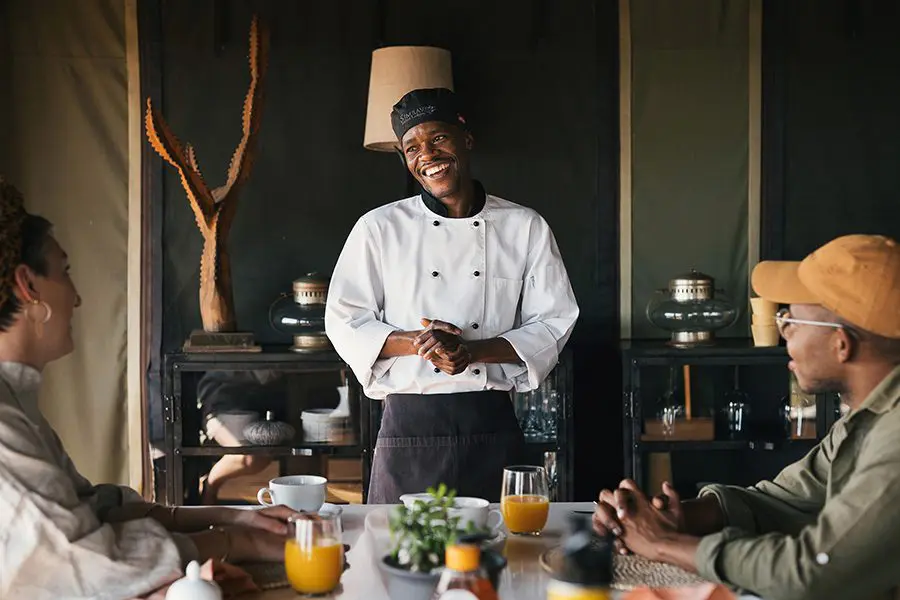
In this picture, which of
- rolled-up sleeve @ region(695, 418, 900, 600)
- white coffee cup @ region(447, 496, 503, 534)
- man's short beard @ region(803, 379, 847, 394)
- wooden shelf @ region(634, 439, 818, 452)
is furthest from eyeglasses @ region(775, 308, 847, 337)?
wooden shelf @ region(634, 439, 818, 452)

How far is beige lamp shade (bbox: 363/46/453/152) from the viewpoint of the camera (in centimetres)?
398

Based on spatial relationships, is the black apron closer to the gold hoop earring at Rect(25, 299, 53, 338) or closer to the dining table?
the dining table

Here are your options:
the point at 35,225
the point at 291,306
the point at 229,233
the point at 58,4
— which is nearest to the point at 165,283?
the point at 229,233

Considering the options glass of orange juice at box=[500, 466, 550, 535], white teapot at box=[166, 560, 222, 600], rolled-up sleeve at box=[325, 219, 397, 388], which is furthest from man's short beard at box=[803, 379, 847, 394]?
rolled-up sleeve at box=[325, 219, 397, 388]

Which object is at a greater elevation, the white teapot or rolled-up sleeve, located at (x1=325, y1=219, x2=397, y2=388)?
rolled-up sleeve, located at (x1=325, y1=219, x2=397, y2=388)

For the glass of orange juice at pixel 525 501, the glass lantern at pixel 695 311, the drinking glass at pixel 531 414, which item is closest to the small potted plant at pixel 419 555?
the glass of orange juice at pixel 525 501

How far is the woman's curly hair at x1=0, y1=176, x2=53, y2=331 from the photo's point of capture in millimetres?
1711

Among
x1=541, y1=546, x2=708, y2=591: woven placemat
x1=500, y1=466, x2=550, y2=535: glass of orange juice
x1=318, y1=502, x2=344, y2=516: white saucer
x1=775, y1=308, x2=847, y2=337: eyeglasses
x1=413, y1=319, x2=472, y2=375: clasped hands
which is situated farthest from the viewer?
x1=413, y1=319, x2=472, y2=375: clasped hands

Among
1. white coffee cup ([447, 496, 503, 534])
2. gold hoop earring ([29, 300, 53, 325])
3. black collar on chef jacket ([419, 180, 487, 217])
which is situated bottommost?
white coffee cup ([447, 496, 503, 534])

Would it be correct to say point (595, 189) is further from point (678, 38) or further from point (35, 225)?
point (35, 225)

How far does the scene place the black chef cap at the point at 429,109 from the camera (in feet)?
9.84

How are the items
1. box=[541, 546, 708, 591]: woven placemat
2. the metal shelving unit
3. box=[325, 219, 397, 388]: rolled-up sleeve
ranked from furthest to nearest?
the metal shelving unit → box=[325, 219, 397, 388]: rolled-up sleeve → box=[541, 546, 708, 591]: woven placemat

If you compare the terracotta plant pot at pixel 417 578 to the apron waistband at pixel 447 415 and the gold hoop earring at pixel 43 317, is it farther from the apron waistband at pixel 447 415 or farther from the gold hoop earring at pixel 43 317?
the apron waistband at pixel 447 415

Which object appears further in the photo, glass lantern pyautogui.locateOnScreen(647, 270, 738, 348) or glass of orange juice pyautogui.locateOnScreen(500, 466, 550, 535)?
glass lantern pyautogui.locateOnScreen(647, 270, 738, 348)
